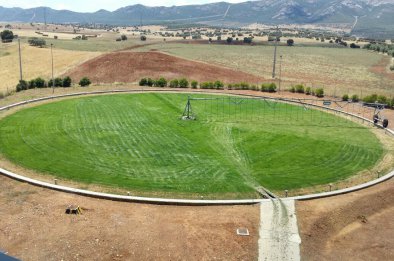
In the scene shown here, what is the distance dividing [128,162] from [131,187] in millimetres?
3834

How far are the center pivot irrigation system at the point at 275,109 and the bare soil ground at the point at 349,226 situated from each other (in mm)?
15664

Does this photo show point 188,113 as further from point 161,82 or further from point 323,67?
point 323,67

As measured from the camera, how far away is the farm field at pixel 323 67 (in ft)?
194

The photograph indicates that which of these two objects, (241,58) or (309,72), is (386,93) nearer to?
(309,72)

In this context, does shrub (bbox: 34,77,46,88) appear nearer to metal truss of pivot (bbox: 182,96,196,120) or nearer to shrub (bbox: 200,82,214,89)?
shrub (bbox: 200,82,214,89)

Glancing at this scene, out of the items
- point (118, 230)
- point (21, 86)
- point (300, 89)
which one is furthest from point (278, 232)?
point (21, 86)

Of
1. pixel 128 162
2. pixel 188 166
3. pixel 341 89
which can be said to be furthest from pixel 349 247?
pixel 341 89

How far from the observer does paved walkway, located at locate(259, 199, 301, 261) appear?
56.3ft

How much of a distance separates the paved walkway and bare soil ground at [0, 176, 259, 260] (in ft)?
1.24

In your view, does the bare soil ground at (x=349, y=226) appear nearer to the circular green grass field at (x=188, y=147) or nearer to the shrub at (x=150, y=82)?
the circular green grass field at (x=188, y=147)

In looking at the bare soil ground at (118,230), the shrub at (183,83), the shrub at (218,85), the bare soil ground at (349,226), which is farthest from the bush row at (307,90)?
the bare soil ground at (118,230)

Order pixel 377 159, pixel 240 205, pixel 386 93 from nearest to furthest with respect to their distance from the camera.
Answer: pixel 240 205 < pixel 377 159 < pixel 386 93

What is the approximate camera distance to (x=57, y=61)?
247ft

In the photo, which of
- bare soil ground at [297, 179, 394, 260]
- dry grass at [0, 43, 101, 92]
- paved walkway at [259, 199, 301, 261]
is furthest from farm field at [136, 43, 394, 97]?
paved walkway at [259, 199, 301, 261]
